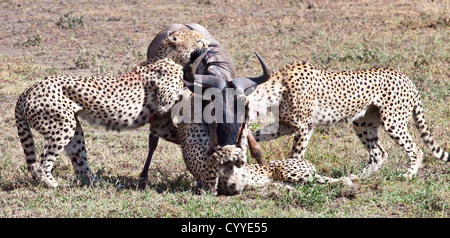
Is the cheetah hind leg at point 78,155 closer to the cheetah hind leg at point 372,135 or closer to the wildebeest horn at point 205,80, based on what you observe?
the wildebeest horn at point 205,80

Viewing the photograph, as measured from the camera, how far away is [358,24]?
15594 mm

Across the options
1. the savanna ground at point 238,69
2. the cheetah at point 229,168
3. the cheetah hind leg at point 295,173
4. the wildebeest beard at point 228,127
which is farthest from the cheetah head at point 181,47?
the cheetah hind leg at point 295,173

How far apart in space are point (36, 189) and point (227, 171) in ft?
6.29

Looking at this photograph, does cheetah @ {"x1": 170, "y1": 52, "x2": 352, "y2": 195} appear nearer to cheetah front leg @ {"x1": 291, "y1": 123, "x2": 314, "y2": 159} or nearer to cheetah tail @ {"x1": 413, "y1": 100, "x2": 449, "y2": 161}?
cheetah front leg @ {"x1": 291, "y1": 123, "x2": 314, "y2": 159}

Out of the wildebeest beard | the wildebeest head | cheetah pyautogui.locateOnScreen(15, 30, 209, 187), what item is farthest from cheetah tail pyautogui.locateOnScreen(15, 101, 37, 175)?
the wildebeest beard

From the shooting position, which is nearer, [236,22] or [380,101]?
[380,101]

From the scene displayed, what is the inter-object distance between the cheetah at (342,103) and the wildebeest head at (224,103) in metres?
0.35

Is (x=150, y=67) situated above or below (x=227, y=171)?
above

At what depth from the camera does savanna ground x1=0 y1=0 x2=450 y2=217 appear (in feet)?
19.2

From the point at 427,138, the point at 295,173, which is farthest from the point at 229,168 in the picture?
the point at 427,138

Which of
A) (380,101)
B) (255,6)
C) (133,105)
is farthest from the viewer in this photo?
(255,6)

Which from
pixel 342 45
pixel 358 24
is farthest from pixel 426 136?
pixel 358 24

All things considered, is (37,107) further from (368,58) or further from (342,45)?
(342,45)
